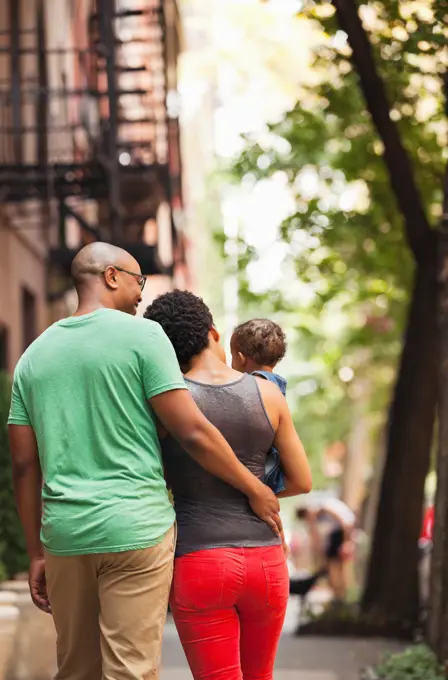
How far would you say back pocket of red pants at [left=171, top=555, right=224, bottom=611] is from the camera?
431 centimetres

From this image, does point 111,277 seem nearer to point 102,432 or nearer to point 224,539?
point 102,432

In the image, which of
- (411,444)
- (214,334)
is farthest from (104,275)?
(411,444)

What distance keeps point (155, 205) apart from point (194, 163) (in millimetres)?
34562

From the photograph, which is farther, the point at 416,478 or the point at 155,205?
the point at 155,205

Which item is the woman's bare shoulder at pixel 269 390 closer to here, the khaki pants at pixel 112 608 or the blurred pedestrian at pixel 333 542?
the khaki pants at pixel 112 608

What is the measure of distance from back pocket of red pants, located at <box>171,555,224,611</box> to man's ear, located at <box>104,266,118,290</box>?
0.93 metres

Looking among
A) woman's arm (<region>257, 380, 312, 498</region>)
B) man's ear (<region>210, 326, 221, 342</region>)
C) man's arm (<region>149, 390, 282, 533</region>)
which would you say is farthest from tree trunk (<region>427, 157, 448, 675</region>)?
man's arm (<region>149, 390, 282, 533</region>)

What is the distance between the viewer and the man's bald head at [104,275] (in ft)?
14.4

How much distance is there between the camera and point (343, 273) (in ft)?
59.8

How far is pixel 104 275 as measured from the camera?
439cm

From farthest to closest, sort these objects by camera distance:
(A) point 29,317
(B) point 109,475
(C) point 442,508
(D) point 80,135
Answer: (D) point 80,135 → (A) point 29,317 → (C) point 442,508 → (B) point 109,475

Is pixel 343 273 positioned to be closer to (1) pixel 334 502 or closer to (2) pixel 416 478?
(2) pixel 416 478

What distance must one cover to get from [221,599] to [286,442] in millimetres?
577

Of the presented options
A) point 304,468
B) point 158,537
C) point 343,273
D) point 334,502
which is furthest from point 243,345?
point 334,502
